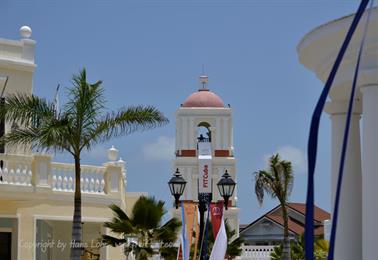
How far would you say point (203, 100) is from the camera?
58.9 meters

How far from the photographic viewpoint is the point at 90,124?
61.0ft

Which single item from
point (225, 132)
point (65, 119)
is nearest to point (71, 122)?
point (65, 119)

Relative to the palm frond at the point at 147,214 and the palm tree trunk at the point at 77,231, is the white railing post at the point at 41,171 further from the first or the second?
the palm tree trunk at the point at 77,231

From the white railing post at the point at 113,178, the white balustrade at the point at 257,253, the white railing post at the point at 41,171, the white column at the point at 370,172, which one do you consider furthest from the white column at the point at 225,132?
the white column at the point at 370,172

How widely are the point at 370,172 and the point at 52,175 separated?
15.9 metres

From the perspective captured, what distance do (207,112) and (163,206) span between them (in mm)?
35782

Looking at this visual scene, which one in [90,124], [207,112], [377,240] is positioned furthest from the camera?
[207,112]

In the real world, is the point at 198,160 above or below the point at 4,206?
above

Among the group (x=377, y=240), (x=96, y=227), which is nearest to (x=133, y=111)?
(x=96, y=227)

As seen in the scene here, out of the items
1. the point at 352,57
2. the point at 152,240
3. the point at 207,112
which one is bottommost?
the point at 152,240

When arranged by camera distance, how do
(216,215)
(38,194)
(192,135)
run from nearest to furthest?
(216,215), (38,194), (192,135)

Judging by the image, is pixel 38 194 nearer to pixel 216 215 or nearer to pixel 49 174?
pixel 49 174

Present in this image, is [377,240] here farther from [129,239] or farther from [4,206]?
[4,206]

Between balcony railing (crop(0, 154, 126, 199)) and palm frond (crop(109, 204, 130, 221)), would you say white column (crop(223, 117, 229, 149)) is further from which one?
palm frond (crop(109, 204, 130, 221))
